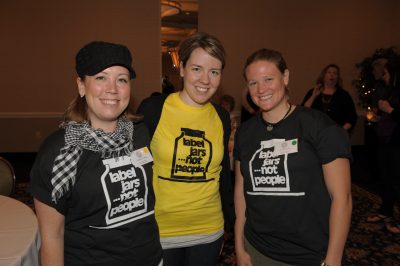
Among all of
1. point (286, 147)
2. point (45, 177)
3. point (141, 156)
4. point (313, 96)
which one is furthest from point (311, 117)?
point (313, 96)

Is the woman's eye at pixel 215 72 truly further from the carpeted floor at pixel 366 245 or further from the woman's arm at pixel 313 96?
the woman's arm at pixel 313 96

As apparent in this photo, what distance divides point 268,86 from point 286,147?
0.29 m

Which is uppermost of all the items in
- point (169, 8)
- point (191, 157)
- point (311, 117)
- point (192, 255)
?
point (169, 8)

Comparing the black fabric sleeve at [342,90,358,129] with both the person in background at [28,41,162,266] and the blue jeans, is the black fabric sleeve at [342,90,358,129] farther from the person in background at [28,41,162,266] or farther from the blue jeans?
the person in background at [28,41,162,266]

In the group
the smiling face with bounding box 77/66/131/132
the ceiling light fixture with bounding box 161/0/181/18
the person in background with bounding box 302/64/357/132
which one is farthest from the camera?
the ceiling light fixture with bounding box 161/0/181/18

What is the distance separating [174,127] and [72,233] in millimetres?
680

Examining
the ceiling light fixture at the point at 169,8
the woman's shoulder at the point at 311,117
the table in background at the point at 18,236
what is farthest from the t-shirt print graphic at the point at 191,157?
the ceiling light fixture at the point at 169,8

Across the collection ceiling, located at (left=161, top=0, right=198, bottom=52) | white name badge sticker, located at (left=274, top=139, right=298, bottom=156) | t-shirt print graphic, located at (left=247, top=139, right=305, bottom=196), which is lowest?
t-shirt print graphic, located at (left=247, top=139, right=305, bottom=196)

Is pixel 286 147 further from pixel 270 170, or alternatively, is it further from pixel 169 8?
pixel 169 8

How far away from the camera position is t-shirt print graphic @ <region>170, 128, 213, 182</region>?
1646mm

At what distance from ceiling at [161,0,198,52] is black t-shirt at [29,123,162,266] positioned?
5.32 meters

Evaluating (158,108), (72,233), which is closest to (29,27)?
(158,108)

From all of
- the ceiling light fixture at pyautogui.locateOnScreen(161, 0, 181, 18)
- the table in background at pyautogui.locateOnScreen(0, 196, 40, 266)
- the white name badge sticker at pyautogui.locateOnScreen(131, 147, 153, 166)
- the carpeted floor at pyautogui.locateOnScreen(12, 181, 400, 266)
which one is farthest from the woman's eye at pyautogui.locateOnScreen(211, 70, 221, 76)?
the ceiling light fixture at pyautogui.locateOnScreen(161, 0, 181, 18)

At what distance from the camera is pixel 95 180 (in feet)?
4.12
